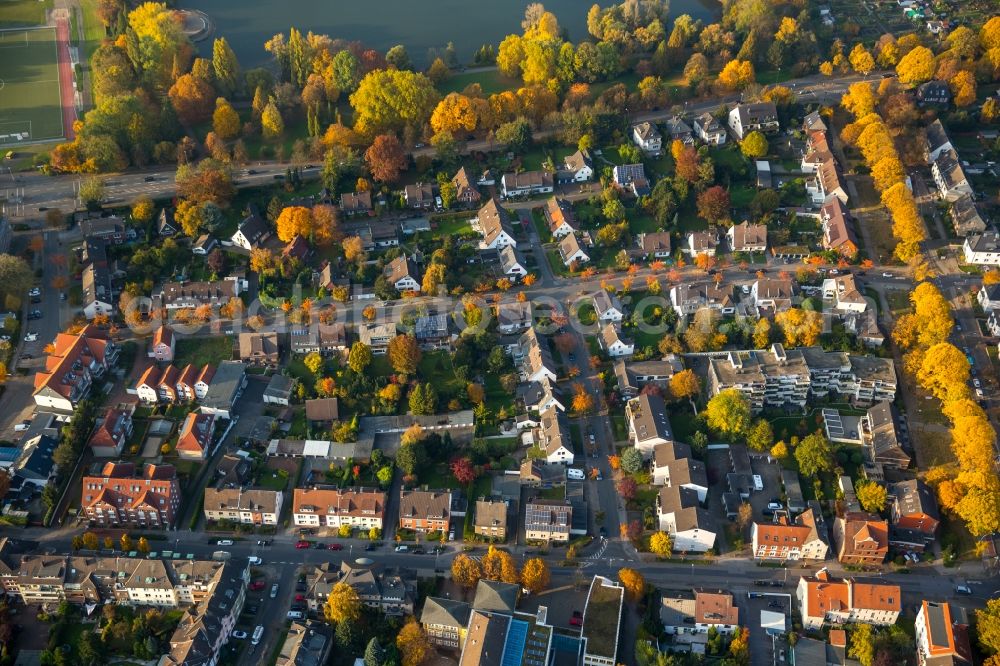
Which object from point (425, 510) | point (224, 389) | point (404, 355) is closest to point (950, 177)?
point (404, 355)

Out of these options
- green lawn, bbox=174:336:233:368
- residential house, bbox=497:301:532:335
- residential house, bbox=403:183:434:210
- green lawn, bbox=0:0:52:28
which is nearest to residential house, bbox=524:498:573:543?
residential house, bbox=497:301:532:335

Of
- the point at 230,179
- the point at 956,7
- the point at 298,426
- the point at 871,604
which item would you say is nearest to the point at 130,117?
the point at 230,179

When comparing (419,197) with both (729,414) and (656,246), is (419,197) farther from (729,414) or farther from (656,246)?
(729,414)

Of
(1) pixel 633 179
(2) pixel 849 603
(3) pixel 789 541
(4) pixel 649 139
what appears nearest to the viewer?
(2) pixel 849 603

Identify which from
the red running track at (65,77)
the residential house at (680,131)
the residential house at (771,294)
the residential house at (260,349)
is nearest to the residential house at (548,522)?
the residential house at (260,349)

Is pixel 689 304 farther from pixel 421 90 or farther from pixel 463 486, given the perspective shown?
pixel 421 90

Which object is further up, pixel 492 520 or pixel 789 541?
pixel 492 520
